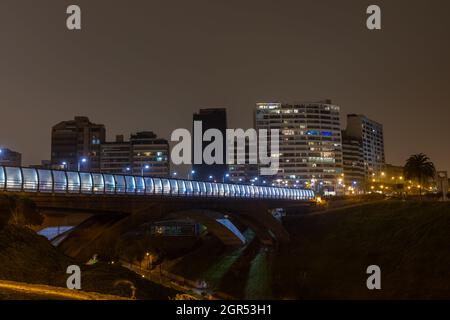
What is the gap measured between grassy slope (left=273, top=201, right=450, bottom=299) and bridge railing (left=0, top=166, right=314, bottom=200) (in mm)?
19443

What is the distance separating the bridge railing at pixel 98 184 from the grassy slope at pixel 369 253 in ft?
63.8

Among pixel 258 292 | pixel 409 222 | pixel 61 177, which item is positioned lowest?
pixel 258 292

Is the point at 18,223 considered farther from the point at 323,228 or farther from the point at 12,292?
the point at 323,228

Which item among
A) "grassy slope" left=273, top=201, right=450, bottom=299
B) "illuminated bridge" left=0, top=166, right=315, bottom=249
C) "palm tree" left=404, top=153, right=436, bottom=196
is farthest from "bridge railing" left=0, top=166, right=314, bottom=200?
"palm tree" left=404, top=153, right=436, bottom=196

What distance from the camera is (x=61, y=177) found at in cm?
5369

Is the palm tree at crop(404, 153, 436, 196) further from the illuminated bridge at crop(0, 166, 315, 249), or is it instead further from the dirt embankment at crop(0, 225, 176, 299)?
the dirt embankment at crop(0, 225, 176, 299)

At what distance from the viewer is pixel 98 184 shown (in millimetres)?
58594

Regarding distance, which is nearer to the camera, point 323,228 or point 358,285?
point 358,285

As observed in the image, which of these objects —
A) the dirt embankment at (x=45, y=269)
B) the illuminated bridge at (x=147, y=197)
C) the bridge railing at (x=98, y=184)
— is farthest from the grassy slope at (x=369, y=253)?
the dirt embankment at (x=45, y=269)

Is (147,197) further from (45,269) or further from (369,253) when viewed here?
(369,253)

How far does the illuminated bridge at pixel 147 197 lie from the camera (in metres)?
50.2
